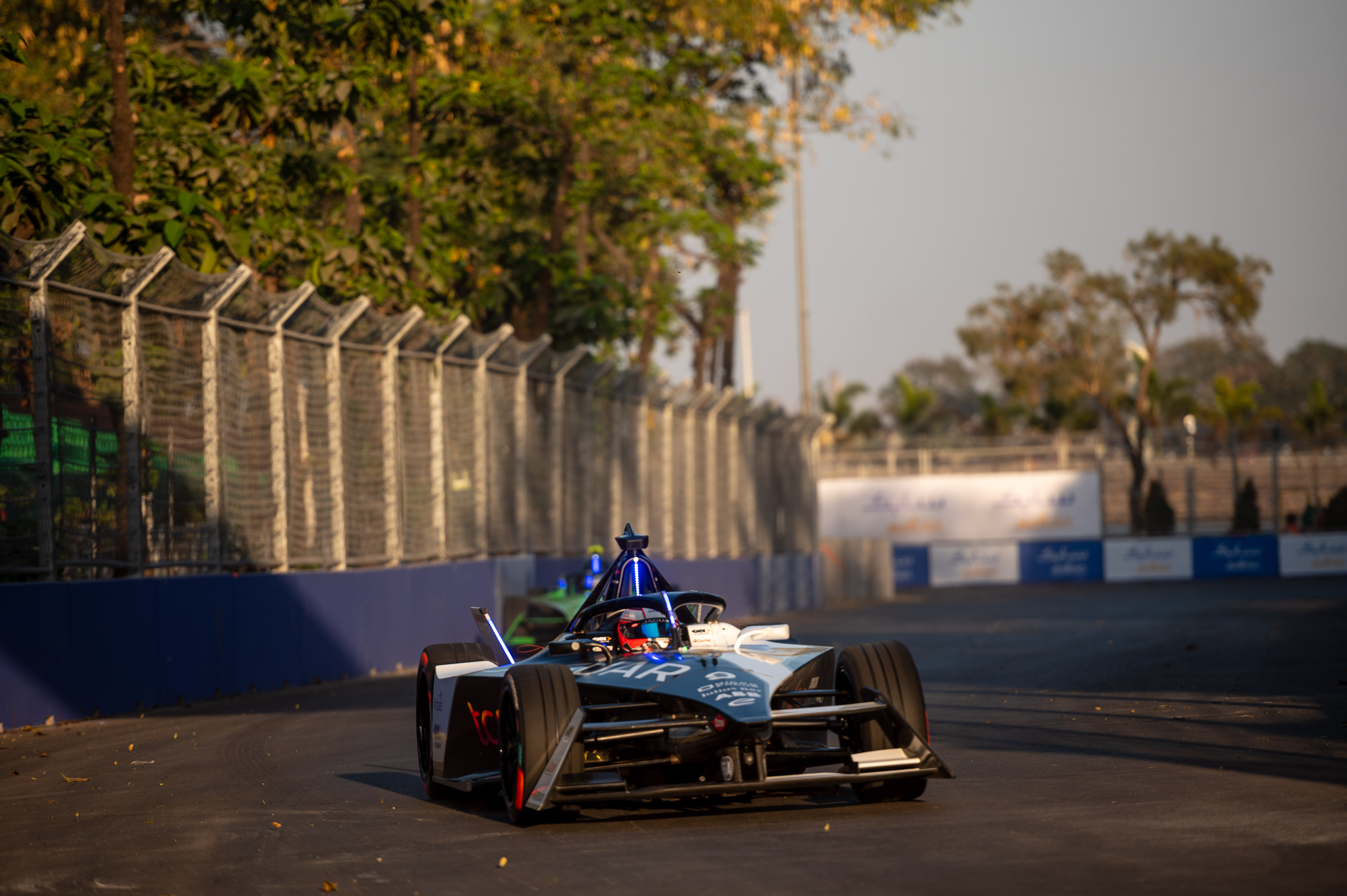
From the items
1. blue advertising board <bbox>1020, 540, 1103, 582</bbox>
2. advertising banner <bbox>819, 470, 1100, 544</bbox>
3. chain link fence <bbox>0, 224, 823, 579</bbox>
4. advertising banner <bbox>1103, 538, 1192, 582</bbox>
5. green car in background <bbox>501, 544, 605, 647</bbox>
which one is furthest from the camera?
advertising banner <bbox>819, 470, 1100, 544</bbox>

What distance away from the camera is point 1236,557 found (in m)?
41.2

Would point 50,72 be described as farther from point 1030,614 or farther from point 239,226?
point 1030,614

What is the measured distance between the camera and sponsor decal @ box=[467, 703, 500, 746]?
8.12 metres

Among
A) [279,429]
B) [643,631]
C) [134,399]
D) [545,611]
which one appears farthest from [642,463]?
[643,631]

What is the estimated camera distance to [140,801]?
27.2 feet

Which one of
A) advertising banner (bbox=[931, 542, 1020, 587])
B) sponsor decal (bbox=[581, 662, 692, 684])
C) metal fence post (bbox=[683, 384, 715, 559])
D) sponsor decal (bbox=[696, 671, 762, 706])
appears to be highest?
metal fence post (bbox=[683, 384, 715, 559])

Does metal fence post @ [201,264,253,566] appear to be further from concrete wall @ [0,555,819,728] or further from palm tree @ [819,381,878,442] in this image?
palm tree @ [819,381,878,442]

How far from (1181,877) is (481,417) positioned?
15293mm

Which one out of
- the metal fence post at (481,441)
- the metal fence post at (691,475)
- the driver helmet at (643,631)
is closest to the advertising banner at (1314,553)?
the metal fence post at (691,475)

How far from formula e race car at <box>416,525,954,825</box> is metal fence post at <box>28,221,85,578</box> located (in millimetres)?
5224

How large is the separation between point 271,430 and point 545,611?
3496 mm

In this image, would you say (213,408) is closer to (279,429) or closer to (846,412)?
(279,429)

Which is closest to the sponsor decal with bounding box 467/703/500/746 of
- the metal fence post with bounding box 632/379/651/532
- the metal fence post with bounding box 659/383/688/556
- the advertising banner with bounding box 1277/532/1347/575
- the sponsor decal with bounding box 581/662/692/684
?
the sponsor decal with bounding box 581/662/692/684

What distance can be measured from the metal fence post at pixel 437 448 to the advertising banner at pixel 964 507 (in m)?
27.4
